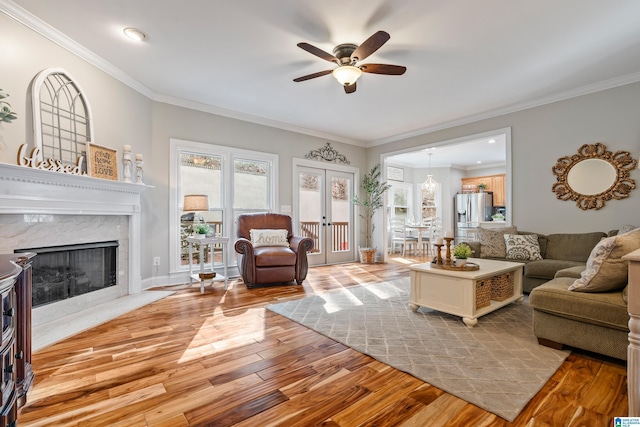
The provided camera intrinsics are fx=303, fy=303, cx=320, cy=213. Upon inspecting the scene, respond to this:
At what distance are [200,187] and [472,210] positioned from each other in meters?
7.22

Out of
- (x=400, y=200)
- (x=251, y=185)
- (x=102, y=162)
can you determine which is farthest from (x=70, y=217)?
(x=400, y=200)

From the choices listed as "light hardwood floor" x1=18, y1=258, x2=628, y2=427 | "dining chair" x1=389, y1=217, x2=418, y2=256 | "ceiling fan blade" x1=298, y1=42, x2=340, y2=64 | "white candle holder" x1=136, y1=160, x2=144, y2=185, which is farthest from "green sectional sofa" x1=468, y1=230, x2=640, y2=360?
"dining chair" x1=389, y1=217, x2=418, y2=256

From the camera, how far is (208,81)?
381 centimetres

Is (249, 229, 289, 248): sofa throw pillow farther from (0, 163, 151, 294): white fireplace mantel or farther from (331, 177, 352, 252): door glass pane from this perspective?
(331, 177, 352, 252): door glass pane

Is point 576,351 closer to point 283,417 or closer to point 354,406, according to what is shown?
point 354,406

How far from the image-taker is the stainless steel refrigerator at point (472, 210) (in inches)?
331

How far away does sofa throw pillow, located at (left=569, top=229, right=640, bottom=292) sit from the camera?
6.17ft

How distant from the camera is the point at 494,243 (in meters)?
4.23

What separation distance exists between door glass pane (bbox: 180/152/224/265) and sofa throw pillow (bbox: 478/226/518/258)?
3844mm

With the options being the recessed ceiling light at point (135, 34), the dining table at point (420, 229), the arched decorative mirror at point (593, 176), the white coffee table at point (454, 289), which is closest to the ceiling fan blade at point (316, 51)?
the recessed ceiling light at point (135, 34)

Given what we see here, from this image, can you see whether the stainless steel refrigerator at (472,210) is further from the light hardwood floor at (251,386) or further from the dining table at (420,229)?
the light hardwood floor at (251,386)

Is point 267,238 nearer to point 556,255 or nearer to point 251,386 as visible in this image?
point 251,386

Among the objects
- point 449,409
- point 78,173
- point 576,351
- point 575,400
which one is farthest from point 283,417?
point 78,173

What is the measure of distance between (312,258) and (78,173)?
3.99 m
